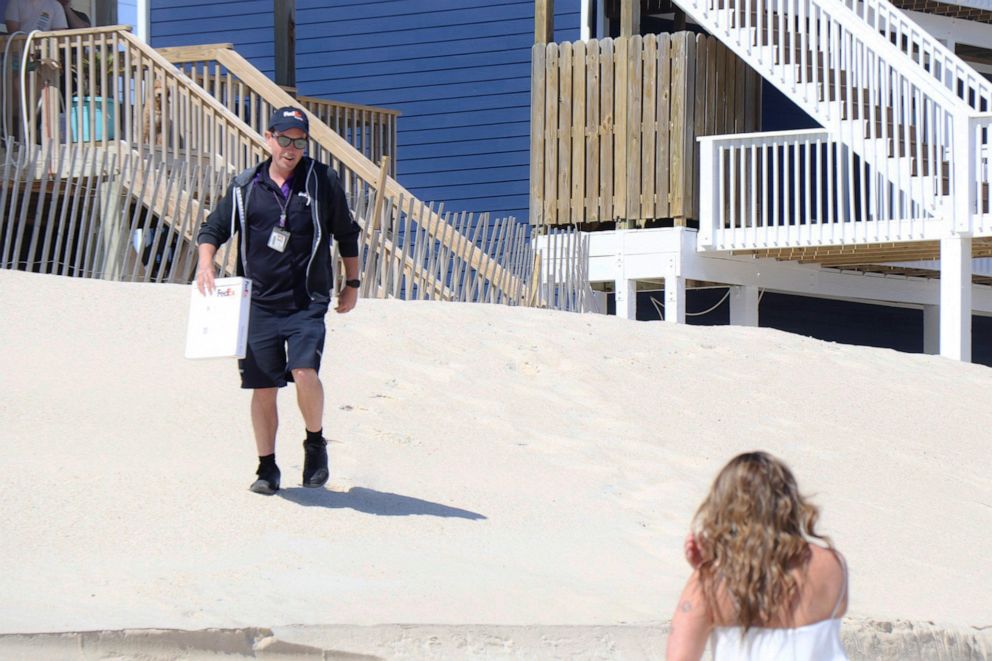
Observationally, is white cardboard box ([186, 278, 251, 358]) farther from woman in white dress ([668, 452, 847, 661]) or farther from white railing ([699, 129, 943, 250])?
white railing ([699, 129, 943, 250])

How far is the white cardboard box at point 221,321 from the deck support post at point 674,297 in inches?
397

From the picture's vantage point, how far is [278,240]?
6719 millimetres

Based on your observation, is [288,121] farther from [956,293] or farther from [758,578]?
[956,293]

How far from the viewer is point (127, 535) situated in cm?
656

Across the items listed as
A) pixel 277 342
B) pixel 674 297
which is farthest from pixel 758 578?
pixel 674 297

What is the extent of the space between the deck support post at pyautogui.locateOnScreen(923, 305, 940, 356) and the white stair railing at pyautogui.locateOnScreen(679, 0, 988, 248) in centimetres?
298

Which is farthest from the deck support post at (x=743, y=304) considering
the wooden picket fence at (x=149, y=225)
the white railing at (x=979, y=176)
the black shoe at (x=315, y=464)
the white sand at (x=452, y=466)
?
the black shoe at (x=315, y=464)

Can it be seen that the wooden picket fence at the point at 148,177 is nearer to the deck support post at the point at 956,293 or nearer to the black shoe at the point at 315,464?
the deck support post at the point at 956,293

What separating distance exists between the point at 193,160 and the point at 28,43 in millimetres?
1657

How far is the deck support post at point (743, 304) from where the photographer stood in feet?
56.6

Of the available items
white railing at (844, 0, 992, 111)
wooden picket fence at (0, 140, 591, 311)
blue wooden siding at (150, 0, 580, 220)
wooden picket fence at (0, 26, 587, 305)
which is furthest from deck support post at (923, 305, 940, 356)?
wooden picket fence at (0, 140, 591, 311)

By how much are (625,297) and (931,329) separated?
421 cm

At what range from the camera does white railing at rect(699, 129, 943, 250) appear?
15.1 metres

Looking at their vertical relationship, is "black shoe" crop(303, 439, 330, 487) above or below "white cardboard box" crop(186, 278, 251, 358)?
below
